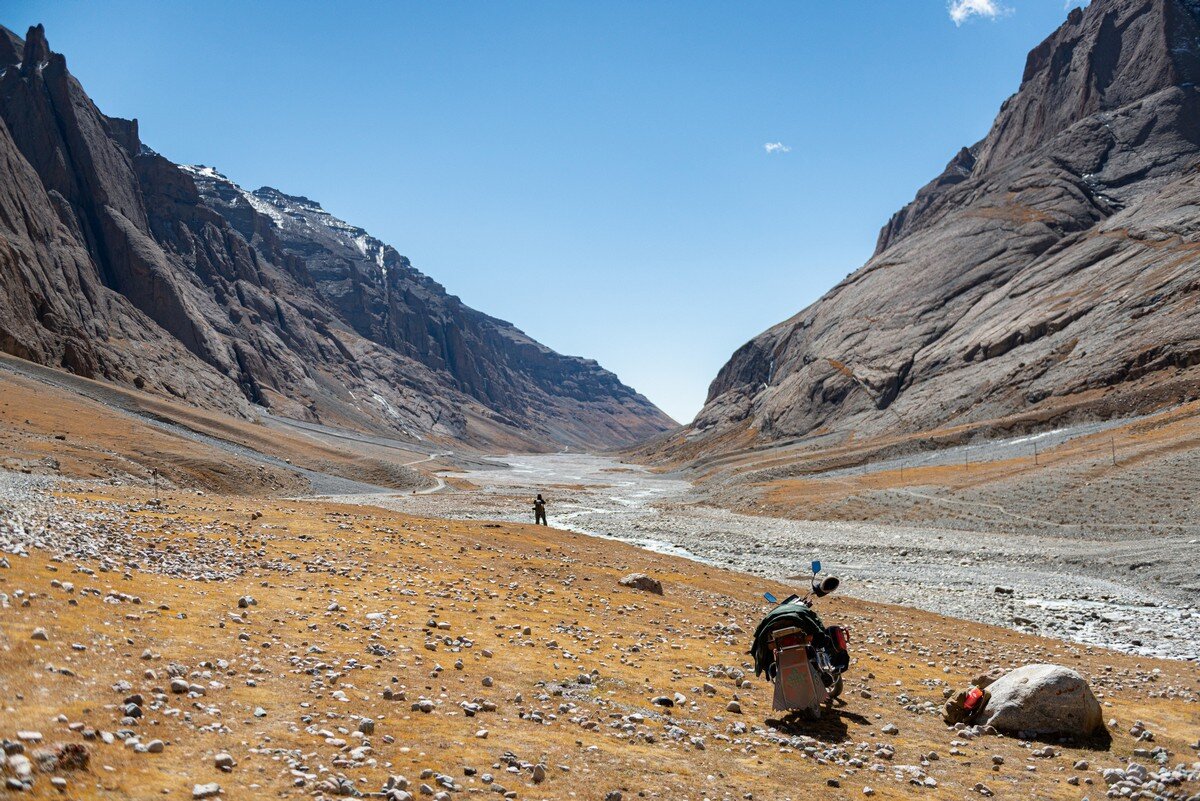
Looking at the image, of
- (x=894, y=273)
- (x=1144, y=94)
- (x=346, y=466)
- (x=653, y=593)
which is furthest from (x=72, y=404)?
(x=1144, y=94)

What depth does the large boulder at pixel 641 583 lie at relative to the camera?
26766mm

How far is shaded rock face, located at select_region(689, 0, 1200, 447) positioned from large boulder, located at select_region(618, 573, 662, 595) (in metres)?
81.6

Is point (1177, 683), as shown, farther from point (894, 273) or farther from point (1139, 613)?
point (894, 273)

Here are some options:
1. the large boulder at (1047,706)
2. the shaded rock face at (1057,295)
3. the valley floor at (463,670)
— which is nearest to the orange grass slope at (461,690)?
the valley floor at (463,670)

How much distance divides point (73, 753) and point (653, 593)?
69.2ft

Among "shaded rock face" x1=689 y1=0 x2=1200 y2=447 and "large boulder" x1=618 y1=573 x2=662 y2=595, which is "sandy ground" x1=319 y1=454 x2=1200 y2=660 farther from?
"shaded rock face" x1=689 y1=0 x2=1200 y2=447

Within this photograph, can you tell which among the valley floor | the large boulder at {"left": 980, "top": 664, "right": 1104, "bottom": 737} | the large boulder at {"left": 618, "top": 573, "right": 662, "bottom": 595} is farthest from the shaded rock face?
the large boulder at {"left": 980, "top": 664, "right": 1104, "bottom": 737}

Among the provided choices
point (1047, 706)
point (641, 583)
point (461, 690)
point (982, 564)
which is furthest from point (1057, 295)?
point (461, 690)

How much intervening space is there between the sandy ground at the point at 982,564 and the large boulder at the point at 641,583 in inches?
169

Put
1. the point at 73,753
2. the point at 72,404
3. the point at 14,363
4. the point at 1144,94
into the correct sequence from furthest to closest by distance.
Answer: the point at 1144,94, the point at 14,363, the point at 72,404, the point at 73,753

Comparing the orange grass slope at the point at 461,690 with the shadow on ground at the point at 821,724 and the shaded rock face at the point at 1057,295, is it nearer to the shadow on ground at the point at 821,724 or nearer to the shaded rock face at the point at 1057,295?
A: the shadow on ground at the point at 821,724

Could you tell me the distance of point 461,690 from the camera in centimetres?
1214

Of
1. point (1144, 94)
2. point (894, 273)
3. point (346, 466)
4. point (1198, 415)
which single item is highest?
point (1144, 94)

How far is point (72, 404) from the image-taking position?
9600 cm
